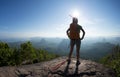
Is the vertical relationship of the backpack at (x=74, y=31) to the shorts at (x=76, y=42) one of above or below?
above

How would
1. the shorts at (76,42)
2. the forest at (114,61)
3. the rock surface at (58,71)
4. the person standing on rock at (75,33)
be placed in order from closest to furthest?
the rock surface at (58,71), the person standing on rock at (75,33), the shorts at (76,42), the forest at (114,61)

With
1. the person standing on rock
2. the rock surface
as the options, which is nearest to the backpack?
the person standing on rock

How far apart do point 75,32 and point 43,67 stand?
11.2 ft

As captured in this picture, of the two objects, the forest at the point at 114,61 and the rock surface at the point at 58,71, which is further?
the forest at the point at 114,61

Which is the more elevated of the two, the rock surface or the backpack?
the backpack

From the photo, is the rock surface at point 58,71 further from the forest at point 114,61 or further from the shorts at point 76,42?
the forest at point 114,61

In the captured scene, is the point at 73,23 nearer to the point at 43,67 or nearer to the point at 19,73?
the point at 43,67

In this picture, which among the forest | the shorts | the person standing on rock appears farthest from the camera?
the forest

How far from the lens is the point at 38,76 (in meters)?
9.25

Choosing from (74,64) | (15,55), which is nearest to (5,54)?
(15,55)

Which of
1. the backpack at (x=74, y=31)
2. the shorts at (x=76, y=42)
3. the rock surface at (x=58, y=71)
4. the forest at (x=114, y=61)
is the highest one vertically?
the backpack at (x=74, y=31)

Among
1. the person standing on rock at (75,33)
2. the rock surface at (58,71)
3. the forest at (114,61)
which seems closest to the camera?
the rock surface at (58,71)

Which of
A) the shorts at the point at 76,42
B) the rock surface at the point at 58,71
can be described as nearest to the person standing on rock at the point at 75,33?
the shorts at the point at 76,42

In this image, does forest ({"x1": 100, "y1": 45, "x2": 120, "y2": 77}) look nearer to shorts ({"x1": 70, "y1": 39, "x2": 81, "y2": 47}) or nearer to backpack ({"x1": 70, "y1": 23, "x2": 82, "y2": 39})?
shorts ({"x1": 70, "y1": 39, "x2": 81, "y2": 47})
